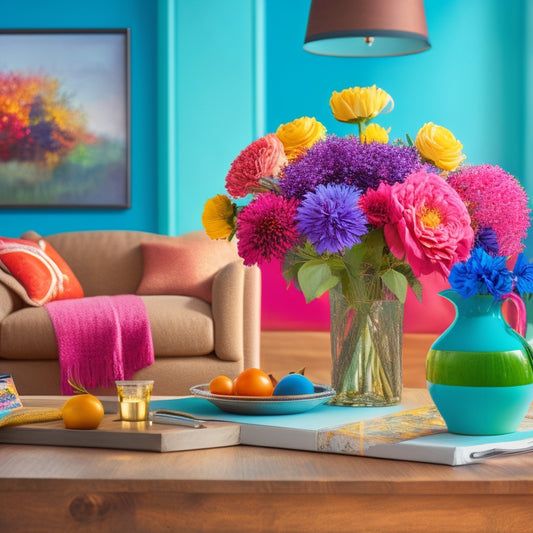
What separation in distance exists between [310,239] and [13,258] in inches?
113

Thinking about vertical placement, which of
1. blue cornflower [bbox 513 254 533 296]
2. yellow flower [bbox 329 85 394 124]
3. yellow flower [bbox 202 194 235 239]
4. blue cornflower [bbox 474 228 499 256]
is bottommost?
blue cornflower [bbox 513 254 533 296]

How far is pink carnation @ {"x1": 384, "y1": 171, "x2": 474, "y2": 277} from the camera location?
124 centimetres

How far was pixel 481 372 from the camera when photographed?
45.7 inches

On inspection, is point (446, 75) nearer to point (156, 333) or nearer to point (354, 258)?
point (156, 333)

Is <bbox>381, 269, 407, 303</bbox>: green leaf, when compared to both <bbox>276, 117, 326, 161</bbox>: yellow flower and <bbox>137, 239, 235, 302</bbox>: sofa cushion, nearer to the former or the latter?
<bbox>276, 117, 326, 161</bbox>: yellow flower

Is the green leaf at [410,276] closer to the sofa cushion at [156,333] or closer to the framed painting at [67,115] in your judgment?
the sofa cushion at [156,333]

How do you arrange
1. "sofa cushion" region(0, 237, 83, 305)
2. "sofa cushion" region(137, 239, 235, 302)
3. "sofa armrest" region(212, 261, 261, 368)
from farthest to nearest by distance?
"sofa cushion" region(137, 239, 235, 302) < "sofa cushion" region(0, 237, 83, 305) < "sofa armrest" region(212, 261, 261, 368)

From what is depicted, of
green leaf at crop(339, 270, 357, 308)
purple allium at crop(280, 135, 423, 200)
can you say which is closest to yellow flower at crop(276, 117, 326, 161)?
purple allium at crop(280, 135, 423, 200)

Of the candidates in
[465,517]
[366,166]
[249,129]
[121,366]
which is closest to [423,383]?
[121,366]

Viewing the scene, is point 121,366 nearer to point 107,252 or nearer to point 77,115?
point 107,252

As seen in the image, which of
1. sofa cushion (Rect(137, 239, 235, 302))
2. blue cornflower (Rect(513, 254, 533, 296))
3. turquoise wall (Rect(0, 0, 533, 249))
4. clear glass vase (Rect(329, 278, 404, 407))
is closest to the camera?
blue cornflower (Rect(513, 254, 533, 296))

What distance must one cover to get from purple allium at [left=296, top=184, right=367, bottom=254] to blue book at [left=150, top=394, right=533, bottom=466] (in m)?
0.26

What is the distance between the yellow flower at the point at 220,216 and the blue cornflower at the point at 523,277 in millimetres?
507

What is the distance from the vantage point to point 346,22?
2164 millimetres
